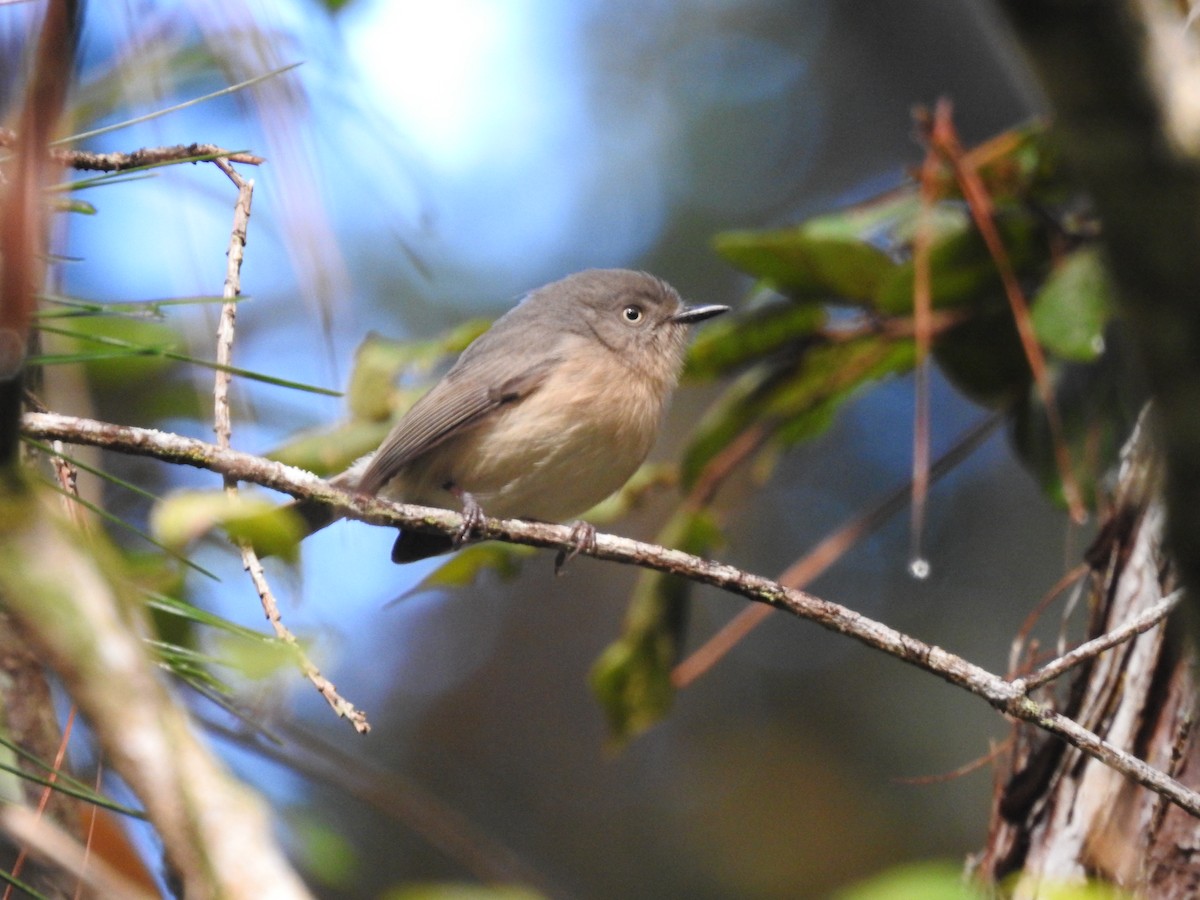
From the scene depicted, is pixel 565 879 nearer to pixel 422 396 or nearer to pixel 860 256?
pixel 422 396

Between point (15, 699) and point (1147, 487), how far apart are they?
2818mm

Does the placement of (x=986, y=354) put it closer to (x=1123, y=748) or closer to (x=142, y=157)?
(x=1123, y=748)

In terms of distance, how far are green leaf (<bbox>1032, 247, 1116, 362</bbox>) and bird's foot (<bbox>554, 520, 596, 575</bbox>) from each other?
4.60 ft

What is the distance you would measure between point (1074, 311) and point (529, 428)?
174 cm

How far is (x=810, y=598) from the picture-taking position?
2.34 metres

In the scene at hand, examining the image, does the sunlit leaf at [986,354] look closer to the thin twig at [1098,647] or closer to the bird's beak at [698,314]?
the bird's beak at [698,314]

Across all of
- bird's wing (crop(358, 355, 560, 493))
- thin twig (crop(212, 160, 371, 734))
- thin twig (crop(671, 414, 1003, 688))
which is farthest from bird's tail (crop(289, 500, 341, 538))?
thin twig (crop(212, 160, 371, 734))

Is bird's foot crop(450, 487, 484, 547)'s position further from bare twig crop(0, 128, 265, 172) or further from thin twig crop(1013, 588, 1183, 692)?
thin twig crop(1013, 588, 1183, 692)

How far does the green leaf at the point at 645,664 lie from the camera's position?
386cm

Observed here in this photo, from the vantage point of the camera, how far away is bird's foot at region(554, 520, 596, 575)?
2.71 meters

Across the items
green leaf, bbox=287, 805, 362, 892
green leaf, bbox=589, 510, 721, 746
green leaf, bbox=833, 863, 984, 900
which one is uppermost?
green leaf, bbox=833, 863, 984, 900

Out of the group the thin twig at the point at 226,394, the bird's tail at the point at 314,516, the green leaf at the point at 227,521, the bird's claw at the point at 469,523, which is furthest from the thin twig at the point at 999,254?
the green leaf at the point at 227,521

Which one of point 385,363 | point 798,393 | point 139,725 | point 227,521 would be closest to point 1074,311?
point 798,393

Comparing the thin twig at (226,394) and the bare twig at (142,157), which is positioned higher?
the bare twig at (142,157)
